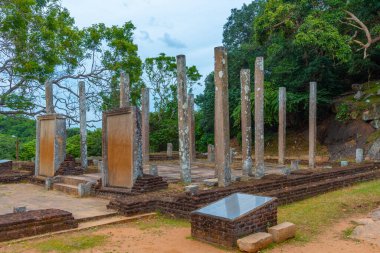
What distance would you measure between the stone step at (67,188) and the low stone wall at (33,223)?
13.1 ft

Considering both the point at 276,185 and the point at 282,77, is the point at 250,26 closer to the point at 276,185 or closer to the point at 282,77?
the point at 282,77

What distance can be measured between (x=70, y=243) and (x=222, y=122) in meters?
5.52

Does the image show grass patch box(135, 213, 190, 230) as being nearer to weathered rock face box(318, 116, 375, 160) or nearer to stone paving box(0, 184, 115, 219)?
stone paving box(0, 184, 115, 219)

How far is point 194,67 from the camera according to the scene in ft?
109

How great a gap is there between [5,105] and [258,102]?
431 inches

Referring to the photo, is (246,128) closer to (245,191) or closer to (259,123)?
(259,123)

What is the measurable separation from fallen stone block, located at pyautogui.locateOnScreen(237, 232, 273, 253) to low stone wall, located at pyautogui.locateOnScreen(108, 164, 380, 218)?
2.28 metres

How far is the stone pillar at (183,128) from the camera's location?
1200 centimetres

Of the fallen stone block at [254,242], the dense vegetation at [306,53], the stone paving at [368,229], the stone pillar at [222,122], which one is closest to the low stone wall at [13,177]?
the stone pillar at [222,122]

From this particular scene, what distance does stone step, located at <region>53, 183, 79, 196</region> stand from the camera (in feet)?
39.2

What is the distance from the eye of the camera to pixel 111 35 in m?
19.3

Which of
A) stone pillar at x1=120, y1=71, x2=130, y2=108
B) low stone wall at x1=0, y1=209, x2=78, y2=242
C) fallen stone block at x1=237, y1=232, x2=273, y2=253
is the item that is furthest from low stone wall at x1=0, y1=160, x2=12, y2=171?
fallen stone block at x1=237, y1=232, x2=273, y2=253

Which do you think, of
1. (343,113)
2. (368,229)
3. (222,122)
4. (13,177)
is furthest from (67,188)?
(343,113)

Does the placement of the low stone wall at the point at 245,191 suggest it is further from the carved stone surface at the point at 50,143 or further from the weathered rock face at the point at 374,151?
the weathered rock face at the point at 374,151
